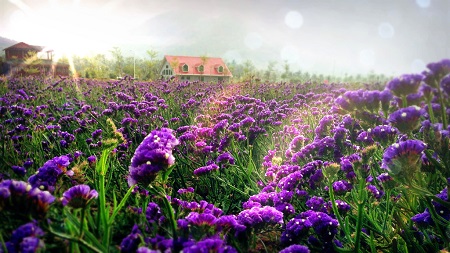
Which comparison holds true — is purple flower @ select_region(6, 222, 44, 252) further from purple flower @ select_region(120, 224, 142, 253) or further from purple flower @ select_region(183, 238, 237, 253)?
purple flower @ select_region(183, 238, 237, 253)

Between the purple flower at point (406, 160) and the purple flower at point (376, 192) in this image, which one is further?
the purple flower at point (376, 192)

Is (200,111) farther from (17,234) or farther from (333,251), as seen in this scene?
(17,234)

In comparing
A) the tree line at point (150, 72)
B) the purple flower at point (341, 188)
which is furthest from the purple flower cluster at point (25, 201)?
the tree line at point (150, 72)

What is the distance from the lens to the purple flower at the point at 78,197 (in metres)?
1.25

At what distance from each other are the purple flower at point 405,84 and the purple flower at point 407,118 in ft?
0.30

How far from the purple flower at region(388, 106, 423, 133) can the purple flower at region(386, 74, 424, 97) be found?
0.09m

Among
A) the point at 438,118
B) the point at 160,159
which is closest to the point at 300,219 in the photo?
the point at 160,159

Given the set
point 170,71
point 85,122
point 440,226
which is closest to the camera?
point 440,226

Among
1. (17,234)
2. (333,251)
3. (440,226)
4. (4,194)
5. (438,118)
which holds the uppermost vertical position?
(438,118)

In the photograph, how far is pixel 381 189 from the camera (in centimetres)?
230

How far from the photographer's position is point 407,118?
1682mm

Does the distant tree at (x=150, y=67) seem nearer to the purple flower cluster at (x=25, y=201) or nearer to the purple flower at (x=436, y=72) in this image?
the purple flower at (x=436, y=72)

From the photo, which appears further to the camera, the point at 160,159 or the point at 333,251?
the point at 333,251

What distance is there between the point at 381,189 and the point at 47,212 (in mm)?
2153
